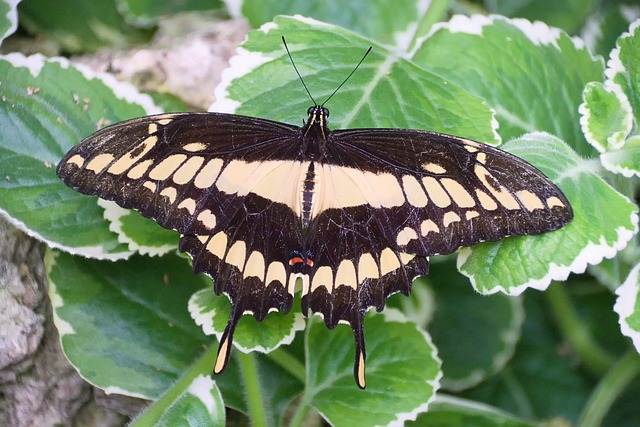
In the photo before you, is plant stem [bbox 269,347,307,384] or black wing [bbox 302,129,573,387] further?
plant stem [bbox 269,347,307,384]

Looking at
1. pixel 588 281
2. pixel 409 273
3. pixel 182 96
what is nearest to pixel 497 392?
pixel 588 281

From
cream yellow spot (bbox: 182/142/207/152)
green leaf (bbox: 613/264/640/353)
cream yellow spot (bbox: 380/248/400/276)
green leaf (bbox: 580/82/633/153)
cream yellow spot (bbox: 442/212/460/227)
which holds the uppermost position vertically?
green leaf (bbox: 580/82/633/153)

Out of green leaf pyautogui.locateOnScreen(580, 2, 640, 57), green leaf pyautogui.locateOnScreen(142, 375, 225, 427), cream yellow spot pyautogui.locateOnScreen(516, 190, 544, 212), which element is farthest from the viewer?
green leaf pyautogui.locateOnScreen(580, 2, 640, 57)

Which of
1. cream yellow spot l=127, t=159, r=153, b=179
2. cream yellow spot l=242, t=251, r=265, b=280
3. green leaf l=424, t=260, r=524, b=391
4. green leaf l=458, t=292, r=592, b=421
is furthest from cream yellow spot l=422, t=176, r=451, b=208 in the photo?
green leaf l=458, t=292, r=592, b=421

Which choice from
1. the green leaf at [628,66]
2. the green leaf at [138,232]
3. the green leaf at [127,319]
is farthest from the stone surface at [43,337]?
the green leaf at [628,66]

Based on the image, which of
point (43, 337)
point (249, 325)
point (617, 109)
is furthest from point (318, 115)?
point (43, 337)

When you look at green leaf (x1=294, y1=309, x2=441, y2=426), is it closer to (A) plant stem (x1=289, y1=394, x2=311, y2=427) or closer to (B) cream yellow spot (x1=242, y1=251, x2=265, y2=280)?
(A) plant stem (x1=289, y1=394, x2=311, y2=427)
